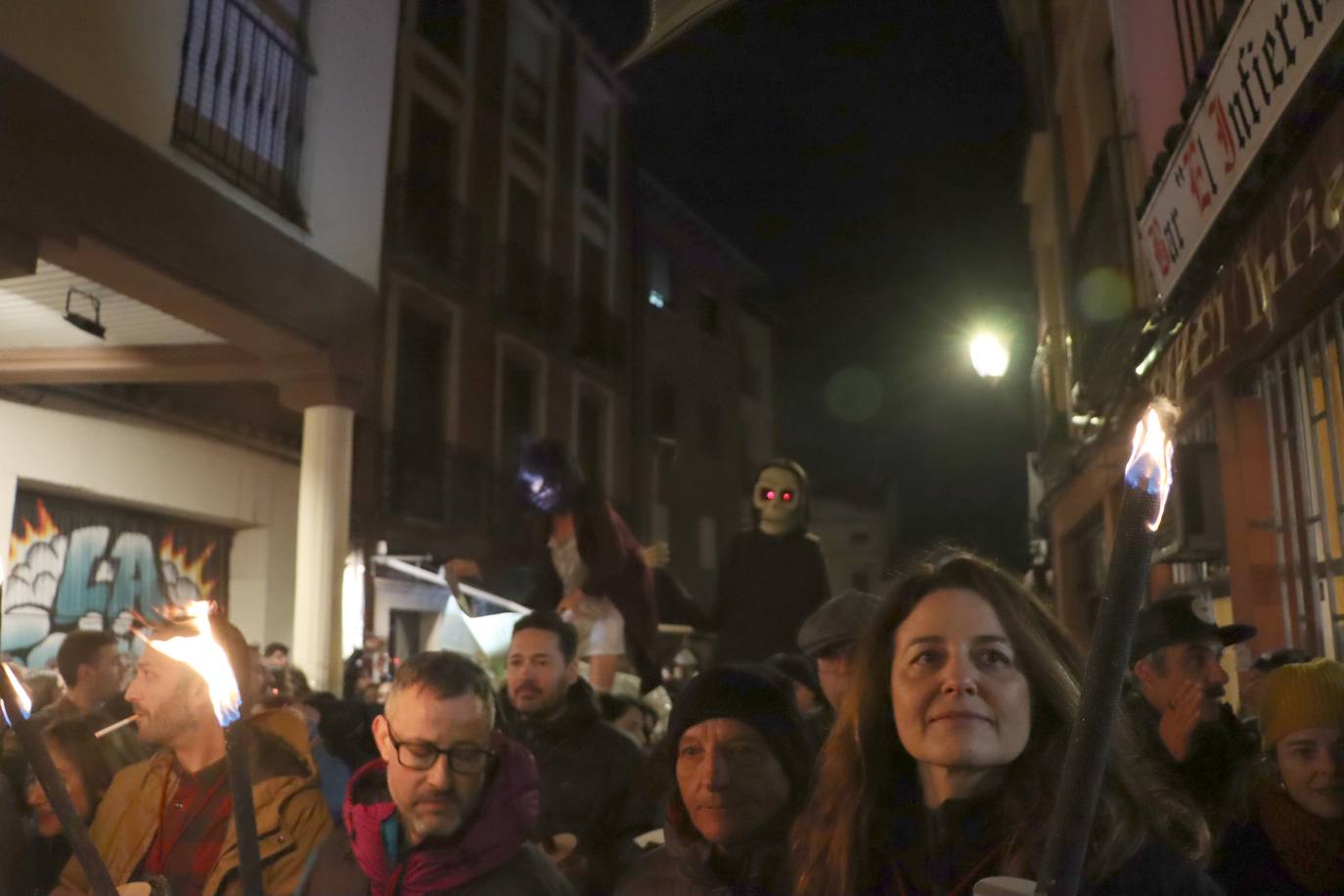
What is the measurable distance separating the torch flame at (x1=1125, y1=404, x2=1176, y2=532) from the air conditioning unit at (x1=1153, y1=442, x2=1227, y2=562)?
4.93m

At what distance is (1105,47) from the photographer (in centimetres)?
929

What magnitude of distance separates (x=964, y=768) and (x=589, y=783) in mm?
2322

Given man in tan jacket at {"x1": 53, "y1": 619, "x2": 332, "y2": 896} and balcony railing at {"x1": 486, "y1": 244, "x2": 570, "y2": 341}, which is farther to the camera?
balcony railing at {"x1": 486, "y1": 244, "x2": 570, "y2": 341}

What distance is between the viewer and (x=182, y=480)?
458 inches

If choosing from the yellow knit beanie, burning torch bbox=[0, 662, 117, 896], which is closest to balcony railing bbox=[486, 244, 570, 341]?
the yellow knit beanie

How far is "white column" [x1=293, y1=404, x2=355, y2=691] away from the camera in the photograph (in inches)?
318

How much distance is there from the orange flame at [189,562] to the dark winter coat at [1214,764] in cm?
1024

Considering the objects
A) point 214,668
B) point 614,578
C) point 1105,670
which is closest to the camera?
point 1105,670

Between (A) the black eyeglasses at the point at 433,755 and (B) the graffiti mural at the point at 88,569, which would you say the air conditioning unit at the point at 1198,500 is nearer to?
(A) the black eyeglasses at the point at 433,755

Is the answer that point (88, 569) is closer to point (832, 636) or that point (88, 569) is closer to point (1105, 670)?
point (832, 636)

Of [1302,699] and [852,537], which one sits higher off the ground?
[852,537]

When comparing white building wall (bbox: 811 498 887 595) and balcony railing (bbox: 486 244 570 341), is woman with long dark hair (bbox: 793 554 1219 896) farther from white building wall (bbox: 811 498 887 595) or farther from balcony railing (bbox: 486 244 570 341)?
white building wall (bbox: 811 498 887 595)

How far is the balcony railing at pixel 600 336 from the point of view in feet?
66.7

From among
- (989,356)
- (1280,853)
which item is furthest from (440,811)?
(989,356)
